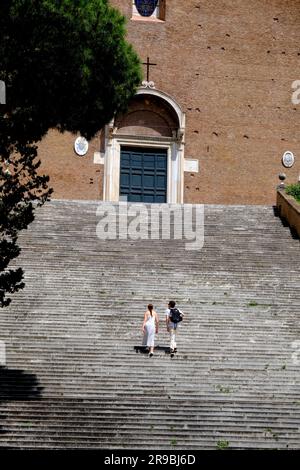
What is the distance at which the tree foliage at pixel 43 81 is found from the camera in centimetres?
1107

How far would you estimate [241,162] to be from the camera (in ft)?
81.6

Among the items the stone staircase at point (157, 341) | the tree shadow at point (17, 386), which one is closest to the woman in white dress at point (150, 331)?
the stone staircase at point (157, 341)

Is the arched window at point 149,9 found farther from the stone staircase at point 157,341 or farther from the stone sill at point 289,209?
the stone staircase at point 157,341

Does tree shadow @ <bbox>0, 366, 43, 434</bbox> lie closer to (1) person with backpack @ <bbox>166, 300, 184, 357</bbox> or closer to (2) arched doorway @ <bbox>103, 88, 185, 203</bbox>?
(1) person with backpack @ <bbox>166, 300, 184, 357</bbox>

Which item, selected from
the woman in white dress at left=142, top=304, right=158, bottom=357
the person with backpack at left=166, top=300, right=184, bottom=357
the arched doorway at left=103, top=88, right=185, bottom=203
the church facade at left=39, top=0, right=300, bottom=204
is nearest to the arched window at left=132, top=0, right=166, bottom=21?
the church facade at left=39, top=0, right=300, bottom=204

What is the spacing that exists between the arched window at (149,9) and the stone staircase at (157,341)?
8362 millimetres

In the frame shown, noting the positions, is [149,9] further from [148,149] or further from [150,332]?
[150,332]

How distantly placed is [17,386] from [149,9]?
Answer: 16019 mm

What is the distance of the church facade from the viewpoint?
24.5 metres

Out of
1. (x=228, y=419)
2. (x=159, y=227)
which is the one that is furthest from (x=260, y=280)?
(x=228, y=419)

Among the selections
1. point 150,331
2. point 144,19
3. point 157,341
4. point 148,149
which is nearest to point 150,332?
point 150,331

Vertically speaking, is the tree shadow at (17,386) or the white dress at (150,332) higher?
the white dress at (150,332)

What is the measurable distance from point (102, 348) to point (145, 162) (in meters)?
12.3

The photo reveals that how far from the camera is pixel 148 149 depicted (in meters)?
24.9
